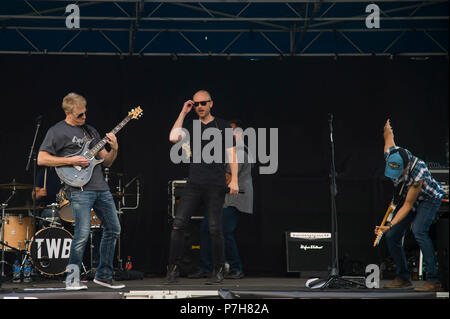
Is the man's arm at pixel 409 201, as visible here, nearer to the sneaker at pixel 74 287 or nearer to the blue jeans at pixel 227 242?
the blue jeans at pixel 227 242

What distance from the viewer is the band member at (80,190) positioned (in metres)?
6.38

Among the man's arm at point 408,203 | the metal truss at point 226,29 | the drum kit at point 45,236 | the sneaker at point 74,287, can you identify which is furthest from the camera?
the metal truss at point 226,29

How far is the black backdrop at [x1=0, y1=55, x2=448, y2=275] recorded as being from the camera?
394 inches

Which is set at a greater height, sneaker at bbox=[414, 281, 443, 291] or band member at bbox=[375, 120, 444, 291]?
band member at bbox=[375, 120, 444, 291]

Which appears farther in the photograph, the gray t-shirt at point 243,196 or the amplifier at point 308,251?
the amplifier at point 308,251

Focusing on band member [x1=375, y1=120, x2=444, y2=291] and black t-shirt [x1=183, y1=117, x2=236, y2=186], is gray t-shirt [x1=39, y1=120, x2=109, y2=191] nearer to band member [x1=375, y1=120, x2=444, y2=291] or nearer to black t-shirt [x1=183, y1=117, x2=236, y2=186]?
black t-shirt [x1=183, y1=117, x2=236, y2=186]

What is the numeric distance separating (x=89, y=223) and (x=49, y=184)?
8.77 feet

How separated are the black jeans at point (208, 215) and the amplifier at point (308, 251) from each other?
2.49 m

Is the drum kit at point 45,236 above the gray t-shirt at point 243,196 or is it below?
below

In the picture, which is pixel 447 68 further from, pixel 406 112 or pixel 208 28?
pixel 208 28

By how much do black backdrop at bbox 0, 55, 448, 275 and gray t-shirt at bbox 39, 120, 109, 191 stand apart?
336 centimetres

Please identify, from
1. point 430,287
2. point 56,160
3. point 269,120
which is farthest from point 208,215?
point 269,120

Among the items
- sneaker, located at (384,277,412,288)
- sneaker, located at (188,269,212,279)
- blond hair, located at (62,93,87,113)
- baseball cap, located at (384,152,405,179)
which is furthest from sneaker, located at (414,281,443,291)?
blond hair, located at (62,93,87,113)

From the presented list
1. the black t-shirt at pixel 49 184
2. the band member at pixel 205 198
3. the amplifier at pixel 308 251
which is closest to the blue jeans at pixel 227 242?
the amplifier at pixel 308 251
